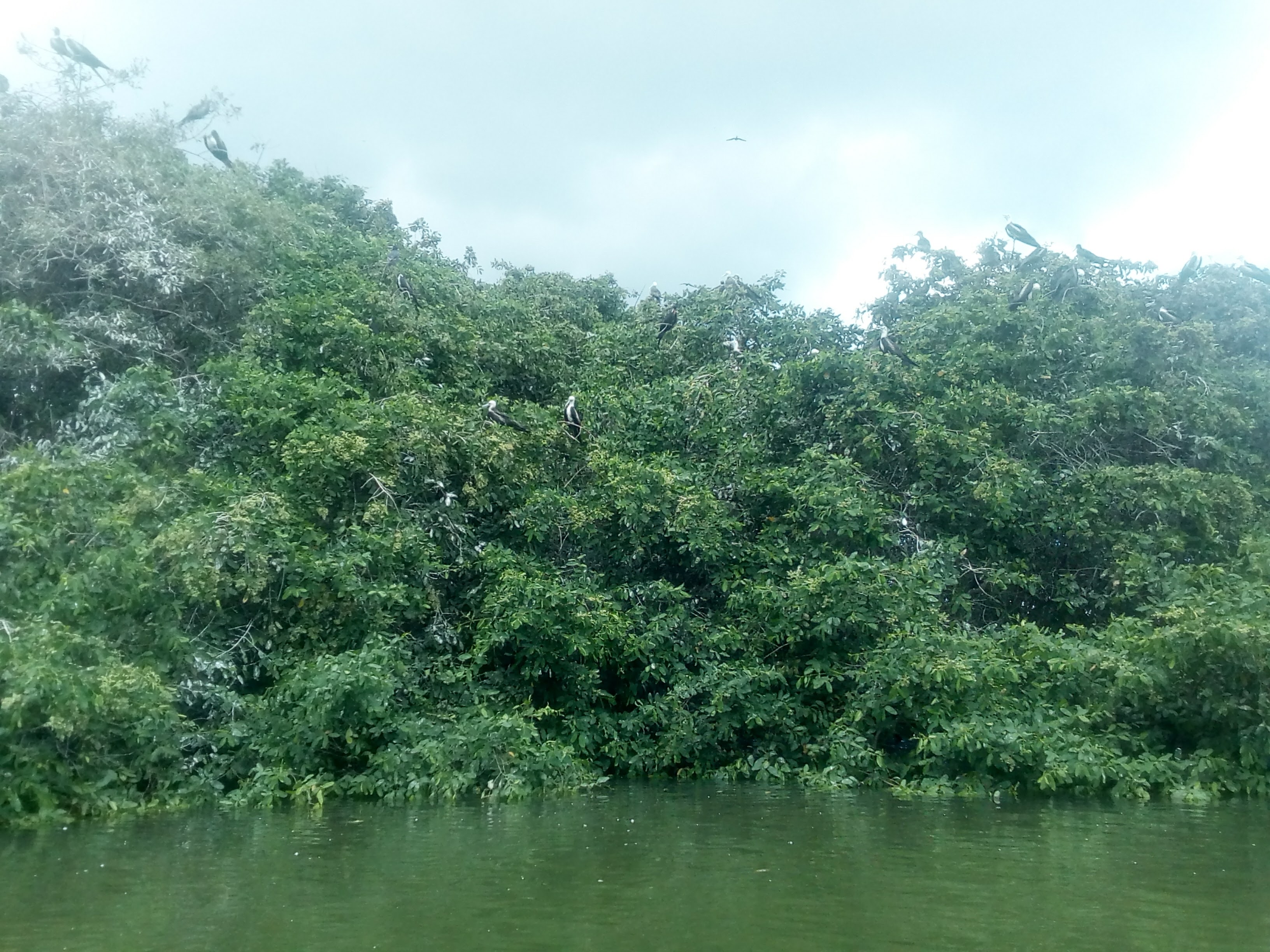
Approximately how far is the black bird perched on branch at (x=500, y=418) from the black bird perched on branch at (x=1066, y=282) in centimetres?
840

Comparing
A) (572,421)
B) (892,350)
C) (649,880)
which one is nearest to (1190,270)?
(892,350)

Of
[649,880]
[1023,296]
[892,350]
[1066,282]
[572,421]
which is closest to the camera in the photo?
[649,880]

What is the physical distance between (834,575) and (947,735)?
203 cm

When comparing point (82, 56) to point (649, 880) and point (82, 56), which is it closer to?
point (82, 56)

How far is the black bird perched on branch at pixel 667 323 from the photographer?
1623 cm

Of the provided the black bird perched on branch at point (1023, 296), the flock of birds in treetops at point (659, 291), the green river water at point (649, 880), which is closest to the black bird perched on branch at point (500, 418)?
the flock of birds in treetops at point (659, 291)

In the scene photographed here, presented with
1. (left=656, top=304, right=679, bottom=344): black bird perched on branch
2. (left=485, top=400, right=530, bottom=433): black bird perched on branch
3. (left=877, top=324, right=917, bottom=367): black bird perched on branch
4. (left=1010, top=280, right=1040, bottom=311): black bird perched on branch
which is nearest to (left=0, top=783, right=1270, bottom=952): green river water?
(left=485, top=400, right=530, bottom=433): black bird perched on branch

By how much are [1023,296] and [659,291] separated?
596 cm

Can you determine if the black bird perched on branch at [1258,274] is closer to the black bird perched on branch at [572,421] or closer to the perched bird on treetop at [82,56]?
the black bird perched on branch at [572,421]

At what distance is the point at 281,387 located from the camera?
1235 cm

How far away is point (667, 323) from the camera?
1623 centimetres

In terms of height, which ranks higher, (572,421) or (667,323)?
(667,323)

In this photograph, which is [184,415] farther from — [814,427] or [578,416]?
[814,427]

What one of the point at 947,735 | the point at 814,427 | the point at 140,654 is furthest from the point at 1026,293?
the point at 140,654
